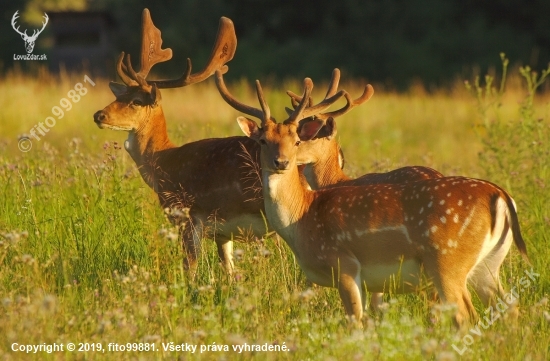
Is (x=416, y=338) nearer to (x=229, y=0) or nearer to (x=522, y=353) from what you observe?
(x=522, y=353)

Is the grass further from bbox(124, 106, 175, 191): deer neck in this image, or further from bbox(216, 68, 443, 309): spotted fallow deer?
bbox(216, 68, 443, 309): spotted fallow deer

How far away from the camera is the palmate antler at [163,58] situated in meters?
8.12

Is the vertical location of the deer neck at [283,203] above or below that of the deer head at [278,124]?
below

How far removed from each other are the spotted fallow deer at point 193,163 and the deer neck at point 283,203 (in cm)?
56

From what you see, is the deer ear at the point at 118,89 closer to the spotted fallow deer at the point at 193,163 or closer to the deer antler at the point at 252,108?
the spotted fallow deer at the point at 193,163

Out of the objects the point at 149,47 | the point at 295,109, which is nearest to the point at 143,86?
the point at 149,47

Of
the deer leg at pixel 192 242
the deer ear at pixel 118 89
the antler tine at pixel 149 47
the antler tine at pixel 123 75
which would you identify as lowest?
the deer leg at pixel 192 242

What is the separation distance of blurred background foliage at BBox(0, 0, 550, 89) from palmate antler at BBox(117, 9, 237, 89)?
2067 centimetres

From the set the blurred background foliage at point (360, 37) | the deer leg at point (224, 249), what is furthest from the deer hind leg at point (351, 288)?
the blurred background foliage at point (360, 37)

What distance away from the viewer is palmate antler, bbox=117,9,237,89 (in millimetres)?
8125

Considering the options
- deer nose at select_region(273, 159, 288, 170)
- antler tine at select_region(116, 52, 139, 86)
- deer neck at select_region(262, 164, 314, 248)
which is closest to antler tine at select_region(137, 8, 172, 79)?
antler tine at select_region(116, 52, 139, 86)

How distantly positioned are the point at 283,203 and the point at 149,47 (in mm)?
2833

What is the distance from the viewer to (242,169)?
725 cm

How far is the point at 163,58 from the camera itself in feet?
28.7
